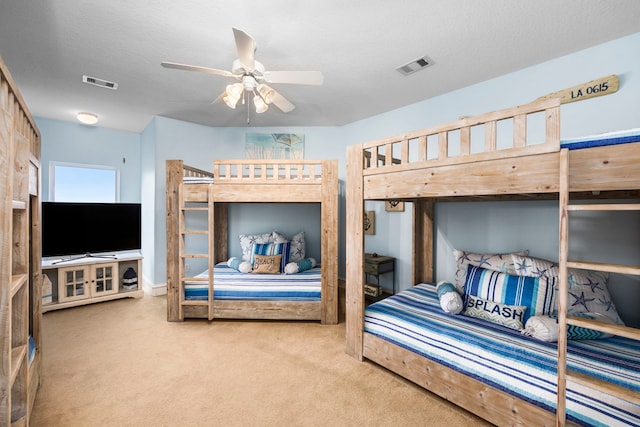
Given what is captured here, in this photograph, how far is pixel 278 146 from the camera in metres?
4.74

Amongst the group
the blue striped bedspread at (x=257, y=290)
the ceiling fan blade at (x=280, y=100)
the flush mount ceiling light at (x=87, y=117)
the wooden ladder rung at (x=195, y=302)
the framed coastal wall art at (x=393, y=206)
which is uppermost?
the flush mount ceiling light at (x=87, y=117)

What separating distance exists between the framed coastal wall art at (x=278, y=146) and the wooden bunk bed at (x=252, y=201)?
146cm

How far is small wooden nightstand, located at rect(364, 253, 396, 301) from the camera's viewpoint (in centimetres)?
369

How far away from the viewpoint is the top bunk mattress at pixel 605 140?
4.23 feet

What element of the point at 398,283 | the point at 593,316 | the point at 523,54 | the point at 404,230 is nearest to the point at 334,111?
the point at 404,230

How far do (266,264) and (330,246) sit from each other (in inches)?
44.0

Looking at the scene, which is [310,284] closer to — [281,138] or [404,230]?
[404,230]

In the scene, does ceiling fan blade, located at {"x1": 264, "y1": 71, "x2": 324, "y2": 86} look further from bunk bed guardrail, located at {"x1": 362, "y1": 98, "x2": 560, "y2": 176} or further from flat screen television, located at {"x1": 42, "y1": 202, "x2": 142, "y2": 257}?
flat screen television, located at {"x1": 42, "y1": 202, "x2": 142, "y2": 257}

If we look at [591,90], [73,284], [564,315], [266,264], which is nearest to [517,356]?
[564,315]

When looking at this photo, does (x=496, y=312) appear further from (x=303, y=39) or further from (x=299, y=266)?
(x=303, y=39)

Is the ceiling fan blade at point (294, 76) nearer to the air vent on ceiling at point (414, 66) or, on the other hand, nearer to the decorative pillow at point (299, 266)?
the air vent on ceiling at point (414, 66)

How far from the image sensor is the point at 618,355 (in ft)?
5.51

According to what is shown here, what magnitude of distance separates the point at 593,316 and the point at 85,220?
18.9ft

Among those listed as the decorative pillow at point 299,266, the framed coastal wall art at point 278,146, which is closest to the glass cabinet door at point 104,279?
the decorative pillow at point 299,266
